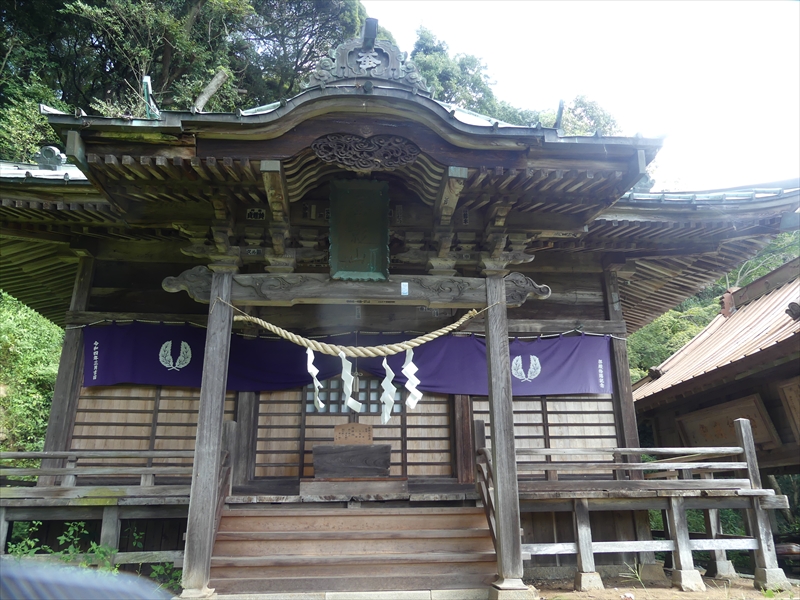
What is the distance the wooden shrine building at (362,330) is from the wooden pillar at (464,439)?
1.3 inches

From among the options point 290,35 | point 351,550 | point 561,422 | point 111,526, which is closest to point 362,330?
point 561,422

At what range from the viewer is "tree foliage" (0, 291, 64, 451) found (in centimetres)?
1758

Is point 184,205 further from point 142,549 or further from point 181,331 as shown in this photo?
point 142,549

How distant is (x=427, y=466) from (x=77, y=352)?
5379 millimetres

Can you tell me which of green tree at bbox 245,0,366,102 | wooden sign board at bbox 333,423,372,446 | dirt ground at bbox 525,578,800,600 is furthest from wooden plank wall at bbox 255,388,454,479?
green tree at bbox 245,0,366,102

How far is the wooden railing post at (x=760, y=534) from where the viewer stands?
666 cm

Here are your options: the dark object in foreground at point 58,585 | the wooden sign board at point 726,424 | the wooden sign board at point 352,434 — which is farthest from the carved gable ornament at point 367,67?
the wooden sign board at point 726,424

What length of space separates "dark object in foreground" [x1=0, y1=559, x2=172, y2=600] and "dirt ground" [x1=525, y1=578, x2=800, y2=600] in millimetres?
5722

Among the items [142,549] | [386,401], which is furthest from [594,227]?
[142,549]

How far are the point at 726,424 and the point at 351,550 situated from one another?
873 centimetres

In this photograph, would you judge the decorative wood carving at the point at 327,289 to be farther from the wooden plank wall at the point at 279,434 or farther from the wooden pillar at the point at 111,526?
the wooden pillar at the point at 111,526

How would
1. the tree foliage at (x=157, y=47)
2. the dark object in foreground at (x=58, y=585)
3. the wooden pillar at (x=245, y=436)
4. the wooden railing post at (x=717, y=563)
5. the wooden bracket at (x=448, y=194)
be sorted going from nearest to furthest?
1. the dark object in foreground at (x=58, y=585)
2. the wooden bracket at (x=448, y=194)
3. the wooden railing post at (x=717, y=563)
4. the wooden pillar at (x=245, y=436)
5. the tree foliage at (x=157, y=47)

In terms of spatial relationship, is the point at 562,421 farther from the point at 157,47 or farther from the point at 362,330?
the point at 157,47

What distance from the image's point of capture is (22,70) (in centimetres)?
1966
